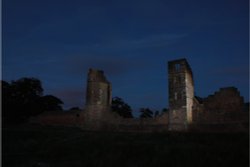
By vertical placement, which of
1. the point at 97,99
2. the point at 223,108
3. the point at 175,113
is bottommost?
the point at 175,113

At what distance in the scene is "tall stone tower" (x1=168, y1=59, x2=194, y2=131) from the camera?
93.5 ft

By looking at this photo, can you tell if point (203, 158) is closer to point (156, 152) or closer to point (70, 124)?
point (156, 152)

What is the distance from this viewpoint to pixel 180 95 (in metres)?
29.4

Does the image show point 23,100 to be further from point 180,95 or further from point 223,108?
point 223,108

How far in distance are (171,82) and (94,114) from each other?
9407mm

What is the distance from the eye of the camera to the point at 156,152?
49.6ft

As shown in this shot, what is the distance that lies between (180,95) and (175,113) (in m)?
1.85

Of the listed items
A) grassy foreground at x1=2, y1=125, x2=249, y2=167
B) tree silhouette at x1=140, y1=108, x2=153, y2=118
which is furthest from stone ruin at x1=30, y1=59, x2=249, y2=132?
tree silhouette at x1=140, y1=108, x2=153, y2=118

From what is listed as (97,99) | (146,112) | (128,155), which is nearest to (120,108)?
(146,112)

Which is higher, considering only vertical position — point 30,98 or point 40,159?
point 30,98

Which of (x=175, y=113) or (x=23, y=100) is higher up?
(x=23, y=100)

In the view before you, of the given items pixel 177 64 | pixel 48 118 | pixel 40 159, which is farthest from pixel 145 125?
pixel 40 159

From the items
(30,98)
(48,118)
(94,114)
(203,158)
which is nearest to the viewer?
(203,158)

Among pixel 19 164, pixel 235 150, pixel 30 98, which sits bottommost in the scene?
pixel 19 164
